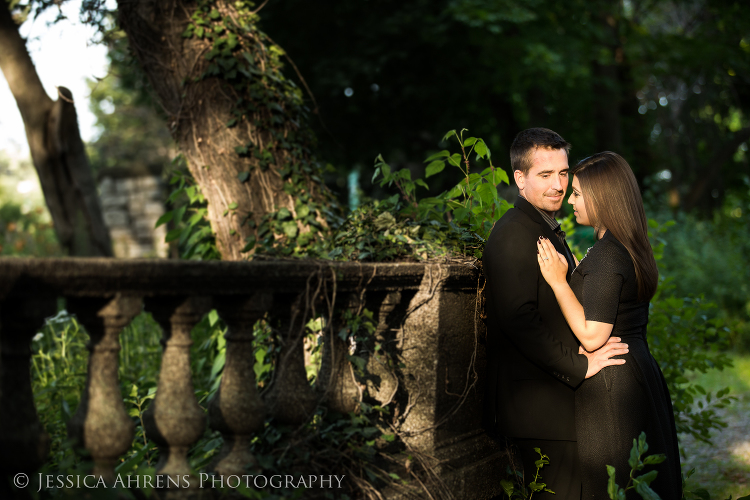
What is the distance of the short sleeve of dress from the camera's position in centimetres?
234

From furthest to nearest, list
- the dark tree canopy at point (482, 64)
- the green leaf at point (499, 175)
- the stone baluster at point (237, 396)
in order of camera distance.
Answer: the dark tree canopy at point (482, 64), the green leaf at point (499, 175), the stone baluster at point (237, 396)

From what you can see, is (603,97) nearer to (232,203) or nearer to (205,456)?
(232,203)

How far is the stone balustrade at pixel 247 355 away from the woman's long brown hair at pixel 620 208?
61 centimetres

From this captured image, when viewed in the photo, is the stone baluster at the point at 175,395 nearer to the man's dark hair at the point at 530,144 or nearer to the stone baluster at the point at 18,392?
the stone baluster at the point at 18,392

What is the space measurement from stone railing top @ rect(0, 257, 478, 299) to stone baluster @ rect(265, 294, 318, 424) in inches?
4.5

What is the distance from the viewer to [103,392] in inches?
64.8

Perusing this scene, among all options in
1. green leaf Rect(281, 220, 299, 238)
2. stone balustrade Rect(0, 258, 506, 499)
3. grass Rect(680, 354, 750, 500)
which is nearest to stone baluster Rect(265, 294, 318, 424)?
stone balustrade Rect(0, 258, 506, 499)

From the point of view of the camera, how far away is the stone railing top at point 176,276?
4.57 feet

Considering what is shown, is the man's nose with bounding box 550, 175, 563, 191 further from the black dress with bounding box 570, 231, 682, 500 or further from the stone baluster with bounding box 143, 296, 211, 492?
the stone baluster with bounding box 143, 296, 211, 492

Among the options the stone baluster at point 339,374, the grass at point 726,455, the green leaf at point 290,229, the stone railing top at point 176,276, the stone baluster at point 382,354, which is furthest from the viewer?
the grass at point 726,455

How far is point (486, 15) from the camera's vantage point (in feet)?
28.5

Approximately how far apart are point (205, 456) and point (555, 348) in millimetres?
1415

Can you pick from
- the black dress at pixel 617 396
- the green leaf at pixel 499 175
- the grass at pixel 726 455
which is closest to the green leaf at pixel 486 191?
the green leaf at pixel 499 175

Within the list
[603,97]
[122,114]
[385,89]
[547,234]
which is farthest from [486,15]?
[122,114]
